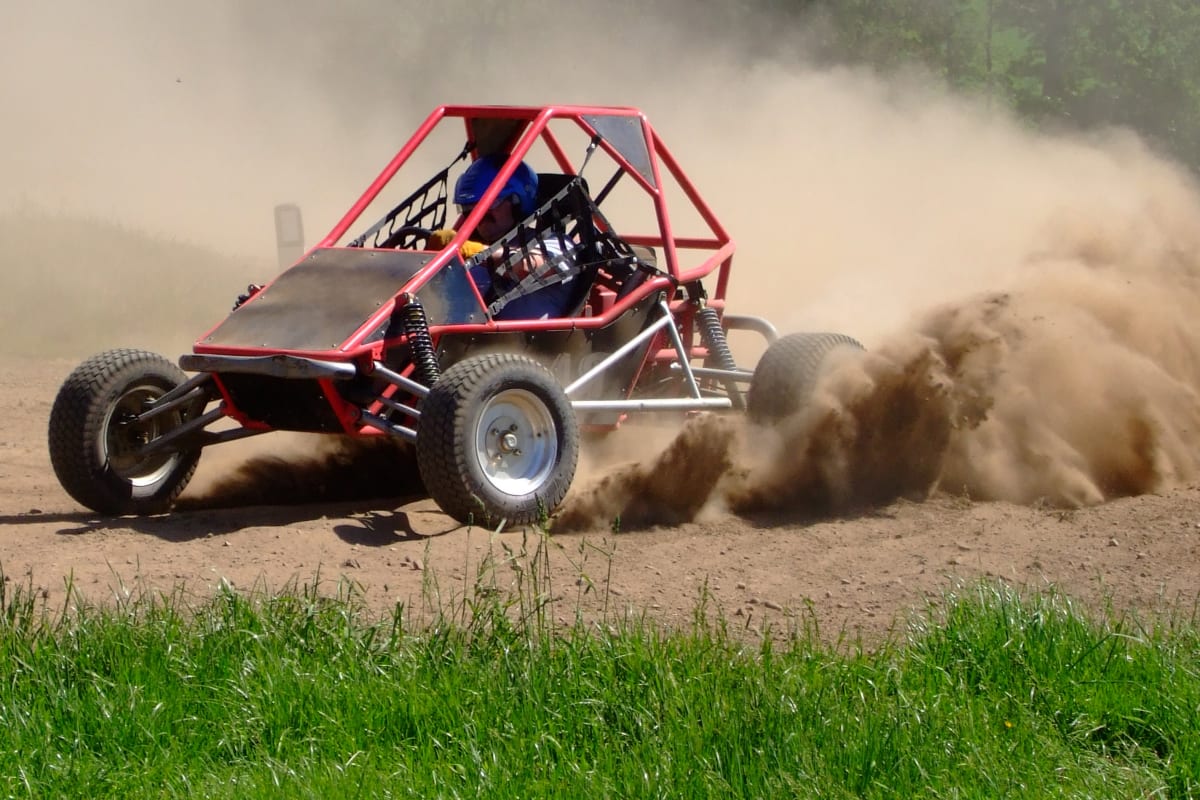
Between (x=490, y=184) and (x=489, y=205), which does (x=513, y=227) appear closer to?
(x=490, y=184)

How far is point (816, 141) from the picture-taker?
730 inches

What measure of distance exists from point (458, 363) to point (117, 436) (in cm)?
166

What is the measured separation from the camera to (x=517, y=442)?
263 inches

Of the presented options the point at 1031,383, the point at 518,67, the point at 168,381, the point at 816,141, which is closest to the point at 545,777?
the point at 168,381

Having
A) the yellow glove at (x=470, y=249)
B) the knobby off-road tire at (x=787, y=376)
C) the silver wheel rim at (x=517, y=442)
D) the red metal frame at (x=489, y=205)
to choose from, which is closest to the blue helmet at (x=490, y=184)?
the red metal frame at (x=489, y=205)

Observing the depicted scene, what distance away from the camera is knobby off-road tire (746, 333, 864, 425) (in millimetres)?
7590

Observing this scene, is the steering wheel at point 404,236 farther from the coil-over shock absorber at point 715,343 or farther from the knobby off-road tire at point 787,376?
the knobby off-road tire at point 787,376

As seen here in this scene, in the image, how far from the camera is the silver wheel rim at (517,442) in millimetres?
6551

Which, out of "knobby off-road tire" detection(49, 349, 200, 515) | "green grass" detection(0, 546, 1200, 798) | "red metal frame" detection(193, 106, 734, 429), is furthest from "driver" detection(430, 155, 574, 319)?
"green grass" detection(0, 546, 1200, 798)

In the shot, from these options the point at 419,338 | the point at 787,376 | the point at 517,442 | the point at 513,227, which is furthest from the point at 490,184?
the point at 787,376

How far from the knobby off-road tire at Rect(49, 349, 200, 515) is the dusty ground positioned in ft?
0.61

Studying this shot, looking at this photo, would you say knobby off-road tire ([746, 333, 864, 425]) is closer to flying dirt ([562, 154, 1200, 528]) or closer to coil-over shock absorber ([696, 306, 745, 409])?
flying dirt ([562, 154, 1200, 528])

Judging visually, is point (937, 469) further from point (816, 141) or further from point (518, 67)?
point (518, 67)

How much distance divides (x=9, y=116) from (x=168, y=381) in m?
22.0
